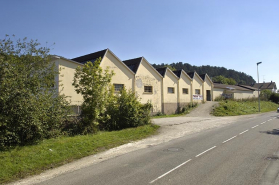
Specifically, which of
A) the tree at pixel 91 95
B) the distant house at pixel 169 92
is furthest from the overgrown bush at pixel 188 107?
the tree at pixel 91 95

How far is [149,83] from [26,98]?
64.5ft

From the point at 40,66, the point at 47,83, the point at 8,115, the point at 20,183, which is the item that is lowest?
the point at 20,183

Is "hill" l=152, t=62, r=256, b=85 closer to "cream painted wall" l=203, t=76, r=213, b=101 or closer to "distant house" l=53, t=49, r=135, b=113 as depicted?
"cream painted wall" l=203, t=76, r=213, b=101

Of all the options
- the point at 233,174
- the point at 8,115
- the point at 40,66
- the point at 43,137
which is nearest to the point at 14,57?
the point at 40,66

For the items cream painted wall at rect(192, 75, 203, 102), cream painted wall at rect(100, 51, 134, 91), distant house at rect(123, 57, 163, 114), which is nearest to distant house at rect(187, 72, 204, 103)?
cream painted wall at rect(192, 75, 203, 102)

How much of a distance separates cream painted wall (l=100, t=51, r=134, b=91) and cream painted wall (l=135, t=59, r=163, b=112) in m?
1.29

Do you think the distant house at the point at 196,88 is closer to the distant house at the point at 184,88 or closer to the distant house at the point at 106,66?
the distant house at the point at 184,88

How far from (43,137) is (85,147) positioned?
1.99m

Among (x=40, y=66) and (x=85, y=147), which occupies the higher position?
(x=40, y=66)

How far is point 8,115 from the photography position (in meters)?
8.04

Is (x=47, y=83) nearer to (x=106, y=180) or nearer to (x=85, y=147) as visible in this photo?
(x=85, y=147)

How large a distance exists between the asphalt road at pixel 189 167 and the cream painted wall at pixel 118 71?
14160mm

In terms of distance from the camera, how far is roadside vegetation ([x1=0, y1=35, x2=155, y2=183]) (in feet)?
25.1

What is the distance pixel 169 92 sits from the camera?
30.6 meters
